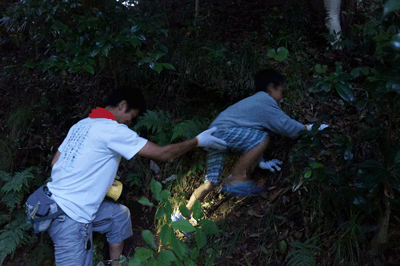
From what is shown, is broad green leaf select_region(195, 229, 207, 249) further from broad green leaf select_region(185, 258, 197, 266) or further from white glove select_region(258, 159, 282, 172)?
white glove select_region(258, 159, 282, 172)

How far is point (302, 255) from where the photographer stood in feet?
8.74

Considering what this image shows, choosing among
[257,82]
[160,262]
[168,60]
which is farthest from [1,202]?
[257,82]

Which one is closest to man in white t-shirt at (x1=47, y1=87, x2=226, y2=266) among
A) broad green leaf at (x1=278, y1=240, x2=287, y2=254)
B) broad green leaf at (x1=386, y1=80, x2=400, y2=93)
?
broad green leaf at (x1=278, y1=240, x2=287, y2=254)

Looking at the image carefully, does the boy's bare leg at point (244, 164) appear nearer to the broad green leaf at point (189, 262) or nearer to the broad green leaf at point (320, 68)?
the broad green leaf at point (189, 262)

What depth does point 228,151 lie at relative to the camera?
3.74 metres

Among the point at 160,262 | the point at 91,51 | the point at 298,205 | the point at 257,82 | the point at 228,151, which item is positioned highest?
the point at 91,51

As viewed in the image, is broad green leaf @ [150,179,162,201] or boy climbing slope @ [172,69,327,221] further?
boy climbing slope @ [172,69,327,221]

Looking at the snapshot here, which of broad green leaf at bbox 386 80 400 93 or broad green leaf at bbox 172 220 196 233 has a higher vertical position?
broad green leaf at bbox 386 80 400 93

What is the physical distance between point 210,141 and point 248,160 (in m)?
0.54

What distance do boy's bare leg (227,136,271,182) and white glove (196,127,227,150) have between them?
10.8 inches

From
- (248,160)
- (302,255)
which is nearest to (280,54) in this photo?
(248,160)

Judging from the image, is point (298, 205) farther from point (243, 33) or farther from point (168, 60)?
point (243, 33)

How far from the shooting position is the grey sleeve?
3.36 metres

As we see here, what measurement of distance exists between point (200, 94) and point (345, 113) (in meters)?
1.97
